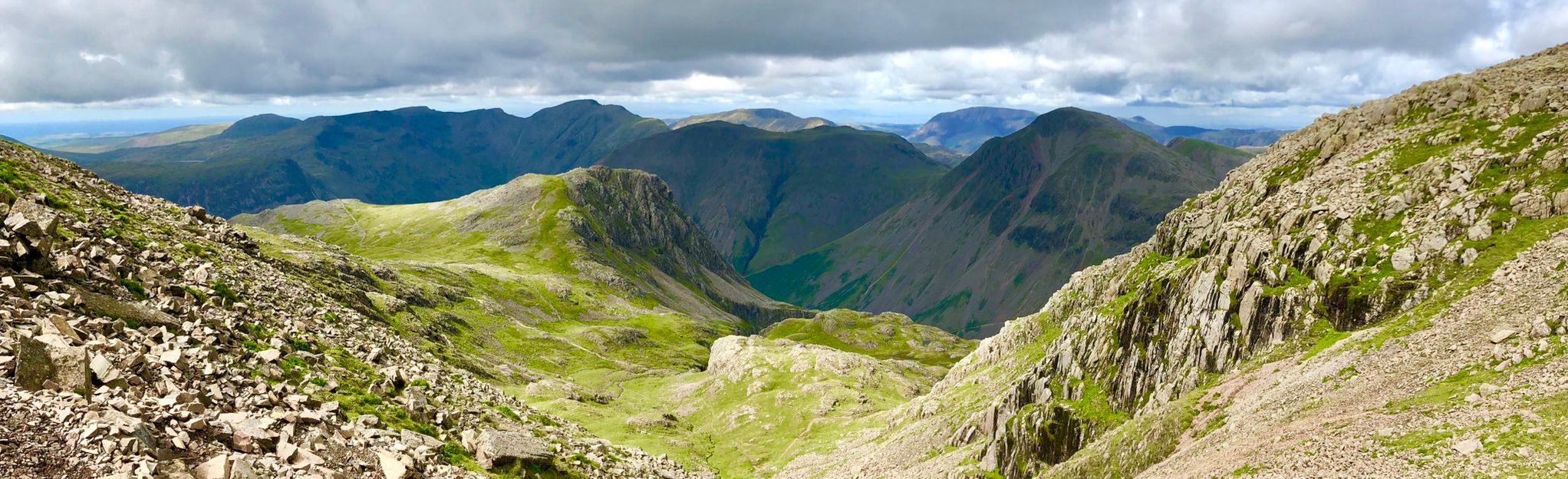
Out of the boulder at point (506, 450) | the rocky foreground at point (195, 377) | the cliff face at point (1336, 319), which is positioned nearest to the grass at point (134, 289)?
the rocky foreground at point (195, 377)

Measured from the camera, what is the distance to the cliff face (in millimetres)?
37094

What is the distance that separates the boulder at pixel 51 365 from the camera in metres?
23.1

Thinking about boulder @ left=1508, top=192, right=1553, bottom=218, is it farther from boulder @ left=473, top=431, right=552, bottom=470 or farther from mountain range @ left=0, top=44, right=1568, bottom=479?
boulder @ left=473, top=431, right=552, bottom=470

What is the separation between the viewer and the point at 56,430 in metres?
21.6

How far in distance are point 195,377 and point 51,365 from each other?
547 cm

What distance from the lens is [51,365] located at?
78.4 feet

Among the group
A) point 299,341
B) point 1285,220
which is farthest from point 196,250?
point 1285,220

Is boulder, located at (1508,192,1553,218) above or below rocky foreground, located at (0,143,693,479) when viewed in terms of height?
above


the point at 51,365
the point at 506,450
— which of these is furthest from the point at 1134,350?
the point at 51,365

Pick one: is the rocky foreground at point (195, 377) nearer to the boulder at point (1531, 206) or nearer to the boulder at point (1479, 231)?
the boulder at point (1479, 231)

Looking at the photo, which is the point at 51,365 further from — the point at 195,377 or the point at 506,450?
the point at 506,450

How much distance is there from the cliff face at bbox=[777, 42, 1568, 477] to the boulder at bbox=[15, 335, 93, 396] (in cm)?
4958

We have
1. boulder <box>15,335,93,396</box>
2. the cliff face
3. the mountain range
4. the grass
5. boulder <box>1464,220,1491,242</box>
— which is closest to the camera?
boulder <box>15,335,93,396</box>

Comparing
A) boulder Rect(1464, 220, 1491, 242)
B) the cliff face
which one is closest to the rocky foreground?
the cliff face
